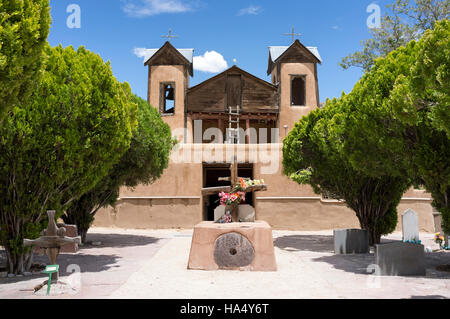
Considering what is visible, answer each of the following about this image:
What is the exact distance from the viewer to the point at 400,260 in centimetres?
888

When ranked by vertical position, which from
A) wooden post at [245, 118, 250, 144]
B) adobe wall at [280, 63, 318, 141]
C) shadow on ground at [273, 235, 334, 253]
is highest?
adobe wall at [280, 63, 318, 141]

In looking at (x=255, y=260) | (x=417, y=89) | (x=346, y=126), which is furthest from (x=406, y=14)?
(x=255, y=260)

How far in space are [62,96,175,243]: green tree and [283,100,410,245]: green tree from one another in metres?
5.94

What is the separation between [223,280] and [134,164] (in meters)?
8.44

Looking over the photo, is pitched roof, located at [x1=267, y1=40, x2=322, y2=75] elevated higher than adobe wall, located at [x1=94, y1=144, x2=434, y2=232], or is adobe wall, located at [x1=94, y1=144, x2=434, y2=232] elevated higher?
pitched roof, located at [x1=267, y1=40, x2=322, y2=75]

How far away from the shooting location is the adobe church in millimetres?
21891

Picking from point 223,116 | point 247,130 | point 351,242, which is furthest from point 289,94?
point 351,242

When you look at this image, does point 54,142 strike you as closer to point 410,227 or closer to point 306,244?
point 306,244

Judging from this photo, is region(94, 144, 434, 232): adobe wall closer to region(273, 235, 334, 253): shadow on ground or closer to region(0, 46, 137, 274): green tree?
region(273, 235, 334, 253): shadow on ground

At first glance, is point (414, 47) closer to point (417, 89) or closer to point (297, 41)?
point (417, 89)

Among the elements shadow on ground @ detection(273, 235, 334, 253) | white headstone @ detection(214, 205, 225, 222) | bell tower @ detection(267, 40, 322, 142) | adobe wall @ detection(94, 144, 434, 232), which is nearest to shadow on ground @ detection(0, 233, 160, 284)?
white headstone @ detection(214, 205, 225, 222)

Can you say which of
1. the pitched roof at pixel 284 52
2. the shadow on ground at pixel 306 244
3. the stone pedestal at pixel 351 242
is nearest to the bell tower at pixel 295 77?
the pitched roof at pixel 284 52

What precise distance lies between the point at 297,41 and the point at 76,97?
87.6ft

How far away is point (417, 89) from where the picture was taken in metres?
7.90
